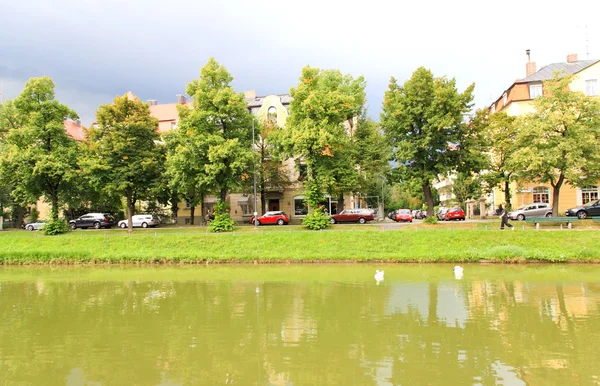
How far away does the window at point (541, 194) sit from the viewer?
43531 mm

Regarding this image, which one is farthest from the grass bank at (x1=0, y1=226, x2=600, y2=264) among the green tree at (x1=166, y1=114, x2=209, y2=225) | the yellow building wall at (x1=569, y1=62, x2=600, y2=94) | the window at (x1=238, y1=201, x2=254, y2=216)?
the yellow building wall at (x1=569, y1=62, x2=600, y2=94)

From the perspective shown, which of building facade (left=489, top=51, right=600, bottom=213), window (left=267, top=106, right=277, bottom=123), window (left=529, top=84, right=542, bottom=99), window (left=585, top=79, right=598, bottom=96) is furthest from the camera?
window (left=529, top=84, right=542, bottom=99)

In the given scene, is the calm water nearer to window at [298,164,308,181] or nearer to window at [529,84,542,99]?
window at [298,164,308,181]

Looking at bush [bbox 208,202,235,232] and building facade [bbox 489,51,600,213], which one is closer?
bush [bbox 208,202,235,232]

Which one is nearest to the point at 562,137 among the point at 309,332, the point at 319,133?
the point at 319,133

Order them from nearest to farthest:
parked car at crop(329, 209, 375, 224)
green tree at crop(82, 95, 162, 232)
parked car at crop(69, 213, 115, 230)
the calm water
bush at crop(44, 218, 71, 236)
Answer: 1. the calm water
2. bush at crop(44, 218, 71, 236)
3. green tree at crop(82, 95, 162, 232)
4. parked car at crop(329, 209, 375, 224)
5. parked car at crop(69, 213, 115, 230)

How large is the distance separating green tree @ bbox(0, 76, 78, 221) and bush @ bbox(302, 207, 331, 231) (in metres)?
20.3

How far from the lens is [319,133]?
32.7 meters

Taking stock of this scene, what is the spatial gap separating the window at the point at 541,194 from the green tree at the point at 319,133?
22.7m

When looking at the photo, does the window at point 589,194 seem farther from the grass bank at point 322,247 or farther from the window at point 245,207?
the window at point 245,207

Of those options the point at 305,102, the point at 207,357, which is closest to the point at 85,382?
the point at 207,357

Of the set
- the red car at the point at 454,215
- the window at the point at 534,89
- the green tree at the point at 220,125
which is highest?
the window at the point at 534,89

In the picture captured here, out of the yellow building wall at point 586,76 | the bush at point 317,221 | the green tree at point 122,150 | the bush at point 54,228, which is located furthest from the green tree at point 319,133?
the yellow building wall at point 586,76

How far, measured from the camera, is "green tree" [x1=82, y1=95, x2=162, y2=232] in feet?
115
